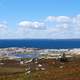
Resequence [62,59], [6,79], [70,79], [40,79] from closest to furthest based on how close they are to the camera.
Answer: [70,79]
[40,79]
[6,79]
[62,59]

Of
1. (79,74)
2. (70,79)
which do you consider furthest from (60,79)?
(79,74)

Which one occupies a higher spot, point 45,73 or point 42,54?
point 42,54

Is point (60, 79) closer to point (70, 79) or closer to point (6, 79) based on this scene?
point (70, 79)

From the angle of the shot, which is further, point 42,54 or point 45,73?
point 42,54

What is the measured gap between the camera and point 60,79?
4809 cm

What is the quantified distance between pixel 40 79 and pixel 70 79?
599 centimetres

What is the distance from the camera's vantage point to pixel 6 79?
54.8 metres

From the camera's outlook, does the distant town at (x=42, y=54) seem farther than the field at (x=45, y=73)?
Yes

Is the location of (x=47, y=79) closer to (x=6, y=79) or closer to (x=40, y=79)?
(x=40, y=79)

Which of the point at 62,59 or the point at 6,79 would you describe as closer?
the point at 6,79

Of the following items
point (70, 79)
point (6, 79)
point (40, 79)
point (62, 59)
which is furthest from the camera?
point (62, 59)

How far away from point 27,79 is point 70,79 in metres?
6.82

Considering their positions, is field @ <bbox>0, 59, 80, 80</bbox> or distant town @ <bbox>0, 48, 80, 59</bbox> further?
distant town @ <bbox>0, 48, 80, 59</bbox>

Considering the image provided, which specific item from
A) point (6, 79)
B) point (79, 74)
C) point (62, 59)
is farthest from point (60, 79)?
point (62, 59)
